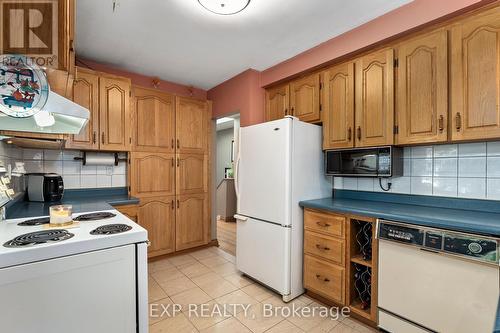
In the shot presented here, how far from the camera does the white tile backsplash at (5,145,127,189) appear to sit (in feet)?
7.97

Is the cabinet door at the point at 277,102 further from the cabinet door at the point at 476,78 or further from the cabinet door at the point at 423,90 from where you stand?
the cabinet door at the point at 476,78

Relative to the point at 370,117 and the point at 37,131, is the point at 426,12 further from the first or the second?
the point at 37,131

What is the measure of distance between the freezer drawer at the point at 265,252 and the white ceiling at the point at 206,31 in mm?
1793

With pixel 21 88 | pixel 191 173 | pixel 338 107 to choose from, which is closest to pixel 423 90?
pixel 338 107

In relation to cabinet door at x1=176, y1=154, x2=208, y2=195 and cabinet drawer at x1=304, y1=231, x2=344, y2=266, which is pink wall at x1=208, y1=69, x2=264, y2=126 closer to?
cabinet door at x1=176, y1=154, x2=208, y2=195

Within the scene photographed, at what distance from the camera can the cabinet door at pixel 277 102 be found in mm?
2768

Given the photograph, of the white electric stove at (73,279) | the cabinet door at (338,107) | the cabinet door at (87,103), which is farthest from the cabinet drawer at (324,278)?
the cabinet door at (87,103)

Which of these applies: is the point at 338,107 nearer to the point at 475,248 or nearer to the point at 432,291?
the point at 475,248

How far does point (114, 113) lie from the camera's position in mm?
2660

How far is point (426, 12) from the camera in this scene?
1.69m

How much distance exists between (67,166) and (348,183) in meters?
3.12

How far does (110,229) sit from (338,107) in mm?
2118

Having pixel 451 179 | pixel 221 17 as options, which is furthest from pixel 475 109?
pixel 221 17

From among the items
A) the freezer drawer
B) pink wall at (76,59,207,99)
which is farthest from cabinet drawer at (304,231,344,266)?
pink wall at (76,59,207,99)
